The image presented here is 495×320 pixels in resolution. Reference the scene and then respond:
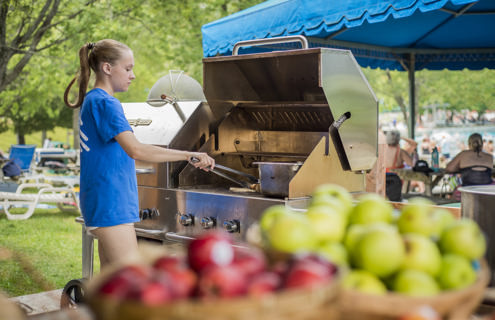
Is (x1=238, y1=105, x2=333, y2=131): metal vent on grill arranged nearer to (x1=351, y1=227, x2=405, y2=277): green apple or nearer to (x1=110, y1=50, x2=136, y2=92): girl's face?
(x1=110, y1=50, x2=136, y2=92): girl's face

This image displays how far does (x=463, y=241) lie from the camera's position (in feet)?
4.08

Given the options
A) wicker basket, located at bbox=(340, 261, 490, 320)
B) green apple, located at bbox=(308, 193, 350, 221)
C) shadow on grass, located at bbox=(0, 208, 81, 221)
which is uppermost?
green apple, located at bbox=(308, 193, 350, 221)

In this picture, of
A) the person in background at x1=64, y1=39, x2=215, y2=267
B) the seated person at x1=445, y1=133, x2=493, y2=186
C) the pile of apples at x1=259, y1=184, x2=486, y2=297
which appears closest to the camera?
the pile of apples at x1=259, y1=184, x2=486, y2=297

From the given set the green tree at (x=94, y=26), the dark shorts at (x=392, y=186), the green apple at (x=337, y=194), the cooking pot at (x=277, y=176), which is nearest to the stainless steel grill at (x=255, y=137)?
the cooking pot at (x=277, y=176)

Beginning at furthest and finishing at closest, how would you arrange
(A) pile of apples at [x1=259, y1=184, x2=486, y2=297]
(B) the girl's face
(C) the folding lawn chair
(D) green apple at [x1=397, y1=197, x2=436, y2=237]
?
(C) the folding lawn chair, (B) the girl's face, (D) green apple at [x1=397, y1=197, x2=436, y2=237], (A) pile of apples at [x1=259, y1=184, x2=486, y2=297]

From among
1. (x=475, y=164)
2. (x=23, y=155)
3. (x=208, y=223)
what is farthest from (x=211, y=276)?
(x=23, y=155)

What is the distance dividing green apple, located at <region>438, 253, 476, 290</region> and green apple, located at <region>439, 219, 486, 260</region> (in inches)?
1.1

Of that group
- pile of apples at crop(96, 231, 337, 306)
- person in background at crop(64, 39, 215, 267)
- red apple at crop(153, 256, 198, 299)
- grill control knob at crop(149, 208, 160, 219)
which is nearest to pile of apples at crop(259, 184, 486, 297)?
pile of apples at crop(96, 231, 337, 306)

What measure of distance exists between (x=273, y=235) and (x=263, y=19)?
4628 mm

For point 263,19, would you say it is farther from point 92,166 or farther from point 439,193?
point 439,193

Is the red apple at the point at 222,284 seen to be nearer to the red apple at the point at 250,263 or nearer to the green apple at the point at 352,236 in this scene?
the red apple at the point at 250,263

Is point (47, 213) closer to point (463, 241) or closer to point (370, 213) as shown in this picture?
point (370, 213)

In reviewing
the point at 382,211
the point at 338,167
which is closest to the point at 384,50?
the point at 338,167

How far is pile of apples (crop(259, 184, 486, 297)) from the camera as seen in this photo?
117cm
